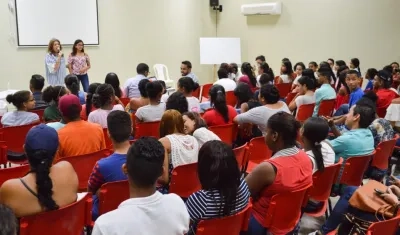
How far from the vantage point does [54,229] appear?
224cm

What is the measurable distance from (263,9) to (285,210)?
29.9 ft

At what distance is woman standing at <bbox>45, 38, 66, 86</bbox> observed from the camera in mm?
7670

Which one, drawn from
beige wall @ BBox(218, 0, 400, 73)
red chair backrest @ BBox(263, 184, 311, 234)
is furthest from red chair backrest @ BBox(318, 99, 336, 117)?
beige wall @ BBox(218, 0, 400, 73)

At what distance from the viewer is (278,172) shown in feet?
8.24

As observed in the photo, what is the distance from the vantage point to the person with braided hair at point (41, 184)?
2145mm

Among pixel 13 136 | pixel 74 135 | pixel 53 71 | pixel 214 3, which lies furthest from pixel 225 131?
pixel 214 3

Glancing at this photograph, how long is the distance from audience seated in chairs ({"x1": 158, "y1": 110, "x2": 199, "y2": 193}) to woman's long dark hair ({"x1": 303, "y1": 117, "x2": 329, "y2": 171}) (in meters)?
0.82

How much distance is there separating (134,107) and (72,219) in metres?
3.02

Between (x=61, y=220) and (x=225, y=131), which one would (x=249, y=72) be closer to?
(x=225, y=131)

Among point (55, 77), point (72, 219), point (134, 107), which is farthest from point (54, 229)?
point (55, 77)

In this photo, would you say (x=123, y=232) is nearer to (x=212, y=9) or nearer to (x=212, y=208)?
(x=212, y=208)

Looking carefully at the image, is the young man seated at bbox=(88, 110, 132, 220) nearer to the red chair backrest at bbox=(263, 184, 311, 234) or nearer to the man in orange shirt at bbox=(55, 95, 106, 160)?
the man in orange shirt at bbox=(55, 95, 106, 160)

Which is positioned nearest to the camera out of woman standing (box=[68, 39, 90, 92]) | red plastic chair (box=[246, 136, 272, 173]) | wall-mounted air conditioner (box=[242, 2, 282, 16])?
red plastic chair (box=[246, 136, 272, 173])

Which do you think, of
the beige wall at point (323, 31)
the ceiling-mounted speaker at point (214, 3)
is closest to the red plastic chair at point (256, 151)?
the beige wall at point (323, 31)
